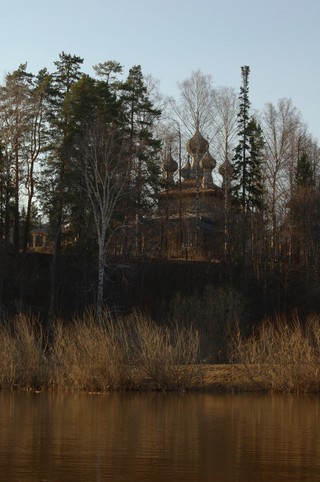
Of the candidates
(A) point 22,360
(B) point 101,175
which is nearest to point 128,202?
(B) point 101,175

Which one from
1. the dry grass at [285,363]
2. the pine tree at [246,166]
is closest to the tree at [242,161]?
the pine tree at [246,166]

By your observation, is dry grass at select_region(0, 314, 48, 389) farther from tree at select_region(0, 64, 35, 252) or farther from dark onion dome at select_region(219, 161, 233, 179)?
dark onion dome at select_region(219, 161, 233, 179)

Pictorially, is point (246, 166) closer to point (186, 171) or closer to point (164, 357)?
point (186, 171)

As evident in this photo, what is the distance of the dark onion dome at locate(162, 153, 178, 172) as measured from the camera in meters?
61.6

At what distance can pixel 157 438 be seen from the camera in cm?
1914

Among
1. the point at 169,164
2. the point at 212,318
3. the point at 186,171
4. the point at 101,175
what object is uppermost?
the point at 169,164

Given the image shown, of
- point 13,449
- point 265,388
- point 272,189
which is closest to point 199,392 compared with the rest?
point 265,388

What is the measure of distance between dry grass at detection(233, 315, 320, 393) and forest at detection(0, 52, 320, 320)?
52.2ft

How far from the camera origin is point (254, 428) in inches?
819

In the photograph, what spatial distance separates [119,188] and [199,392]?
63.7ft

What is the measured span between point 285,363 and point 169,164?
115 feet

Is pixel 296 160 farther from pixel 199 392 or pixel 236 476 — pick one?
pixel 236 476

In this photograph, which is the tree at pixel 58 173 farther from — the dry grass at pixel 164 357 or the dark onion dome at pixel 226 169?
the dry grass at pixel 164 357

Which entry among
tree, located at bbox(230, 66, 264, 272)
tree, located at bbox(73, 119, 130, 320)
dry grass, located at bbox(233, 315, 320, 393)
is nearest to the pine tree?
tree, located at bbox(230, 66, 264, 272)
